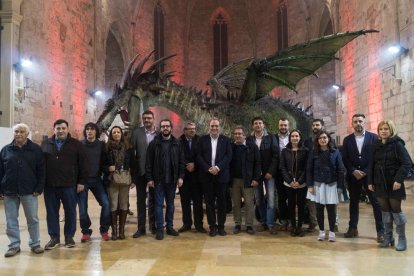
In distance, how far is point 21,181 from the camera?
150 inches

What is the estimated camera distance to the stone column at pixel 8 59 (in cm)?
923

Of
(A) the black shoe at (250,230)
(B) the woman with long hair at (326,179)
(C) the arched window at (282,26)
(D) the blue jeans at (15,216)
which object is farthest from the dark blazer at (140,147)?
(C) the arched window at (282,26)

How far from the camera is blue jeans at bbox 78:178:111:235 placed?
434 cm

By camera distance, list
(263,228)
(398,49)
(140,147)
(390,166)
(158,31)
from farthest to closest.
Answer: (158,31) → (398,49) → (263,228) → (140,147) → (390,166)

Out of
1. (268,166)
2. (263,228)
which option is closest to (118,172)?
(268,166)

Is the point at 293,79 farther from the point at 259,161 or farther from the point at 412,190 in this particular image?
the point at 412,190

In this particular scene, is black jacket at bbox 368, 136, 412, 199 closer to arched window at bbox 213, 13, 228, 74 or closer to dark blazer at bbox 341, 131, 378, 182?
dark blazer at bbox 341, 131, 378, 182

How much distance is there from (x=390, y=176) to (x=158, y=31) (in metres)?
18.5

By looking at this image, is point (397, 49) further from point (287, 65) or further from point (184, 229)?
point (184, 229)

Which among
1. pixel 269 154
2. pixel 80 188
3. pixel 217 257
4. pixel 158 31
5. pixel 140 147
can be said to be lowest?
pixel 217 257

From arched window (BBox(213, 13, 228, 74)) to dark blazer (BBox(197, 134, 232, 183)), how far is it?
17886 millimetres

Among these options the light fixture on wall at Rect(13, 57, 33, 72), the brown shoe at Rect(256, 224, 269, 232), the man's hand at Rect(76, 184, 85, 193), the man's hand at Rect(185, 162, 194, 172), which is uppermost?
the light fixture on wall at Rect(13, 57, 33, 72)

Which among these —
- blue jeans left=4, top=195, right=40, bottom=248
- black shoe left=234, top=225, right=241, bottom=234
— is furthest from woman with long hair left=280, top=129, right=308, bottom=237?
blue jeans left=4, top=195, right=40, bottom=248

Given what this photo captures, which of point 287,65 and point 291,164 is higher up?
point 287,65
